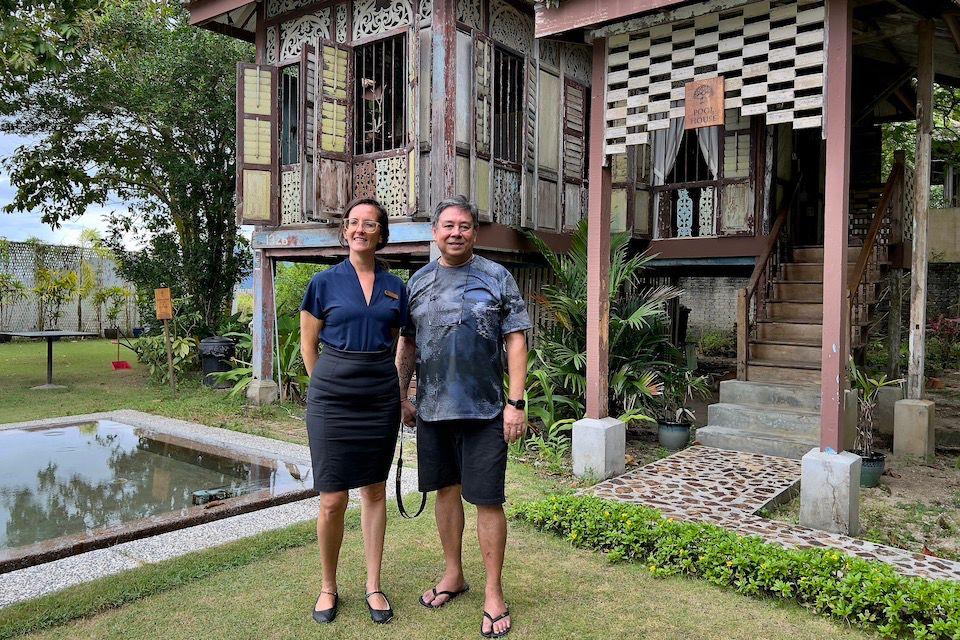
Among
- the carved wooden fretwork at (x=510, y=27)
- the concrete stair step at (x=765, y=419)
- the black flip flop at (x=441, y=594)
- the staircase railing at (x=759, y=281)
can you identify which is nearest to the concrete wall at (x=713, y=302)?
the staircase railing at (x=759, y=281)

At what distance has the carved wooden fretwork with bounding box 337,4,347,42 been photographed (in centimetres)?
790

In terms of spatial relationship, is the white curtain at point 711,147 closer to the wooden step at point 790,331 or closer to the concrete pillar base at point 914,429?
the wooden step at point 790,331

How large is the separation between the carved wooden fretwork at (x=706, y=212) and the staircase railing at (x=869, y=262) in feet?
6.01

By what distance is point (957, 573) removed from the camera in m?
3.55

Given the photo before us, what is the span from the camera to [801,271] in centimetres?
816

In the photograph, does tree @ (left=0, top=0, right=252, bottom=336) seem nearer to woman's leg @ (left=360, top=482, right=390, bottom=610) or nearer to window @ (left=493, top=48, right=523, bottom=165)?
window @ (left=493, top=48, right=523, bottom=165)

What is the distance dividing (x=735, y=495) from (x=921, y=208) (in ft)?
12.6

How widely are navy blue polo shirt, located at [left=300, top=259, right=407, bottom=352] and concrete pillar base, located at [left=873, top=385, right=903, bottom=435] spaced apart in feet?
21.0

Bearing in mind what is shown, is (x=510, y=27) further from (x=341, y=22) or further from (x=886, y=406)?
(x=886, y=406)

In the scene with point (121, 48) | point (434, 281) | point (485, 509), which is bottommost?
point (485, 509)

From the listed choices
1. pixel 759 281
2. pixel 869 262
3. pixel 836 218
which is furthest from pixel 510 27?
pixel 836 218

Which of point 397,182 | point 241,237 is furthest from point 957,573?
point 241,237

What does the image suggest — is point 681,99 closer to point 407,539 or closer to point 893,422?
point 407,539

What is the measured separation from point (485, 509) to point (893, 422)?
236 inches
